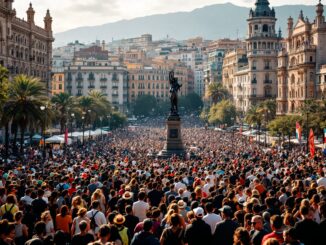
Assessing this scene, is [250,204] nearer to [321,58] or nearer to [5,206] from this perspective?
[5,206]

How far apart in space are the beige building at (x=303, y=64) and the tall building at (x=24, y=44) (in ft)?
132

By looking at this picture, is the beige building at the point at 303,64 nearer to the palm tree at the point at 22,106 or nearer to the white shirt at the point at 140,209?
the palm tree at the point at 22,106

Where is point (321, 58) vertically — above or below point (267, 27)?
below

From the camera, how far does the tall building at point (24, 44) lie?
3250 inches

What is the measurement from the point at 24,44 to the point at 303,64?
41985mm

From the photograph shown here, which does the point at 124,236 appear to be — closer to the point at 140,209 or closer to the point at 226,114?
the point at 140,209

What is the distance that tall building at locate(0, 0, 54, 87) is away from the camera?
3250 inches

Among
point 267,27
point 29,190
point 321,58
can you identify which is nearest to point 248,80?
point 267,27

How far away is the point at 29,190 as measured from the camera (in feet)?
68.1

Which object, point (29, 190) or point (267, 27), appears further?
point (267, 27)

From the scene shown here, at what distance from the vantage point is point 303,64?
10175cm

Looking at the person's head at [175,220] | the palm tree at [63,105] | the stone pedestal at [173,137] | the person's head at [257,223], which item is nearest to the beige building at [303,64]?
the palm tree at [63,105]

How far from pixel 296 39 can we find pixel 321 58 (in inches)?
372

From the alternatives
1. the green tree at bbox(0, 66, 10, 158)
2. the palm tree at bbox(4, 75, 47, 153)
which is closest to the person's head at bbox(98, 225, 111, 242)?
the green tree at bbox(0, 66, 10, 158)
